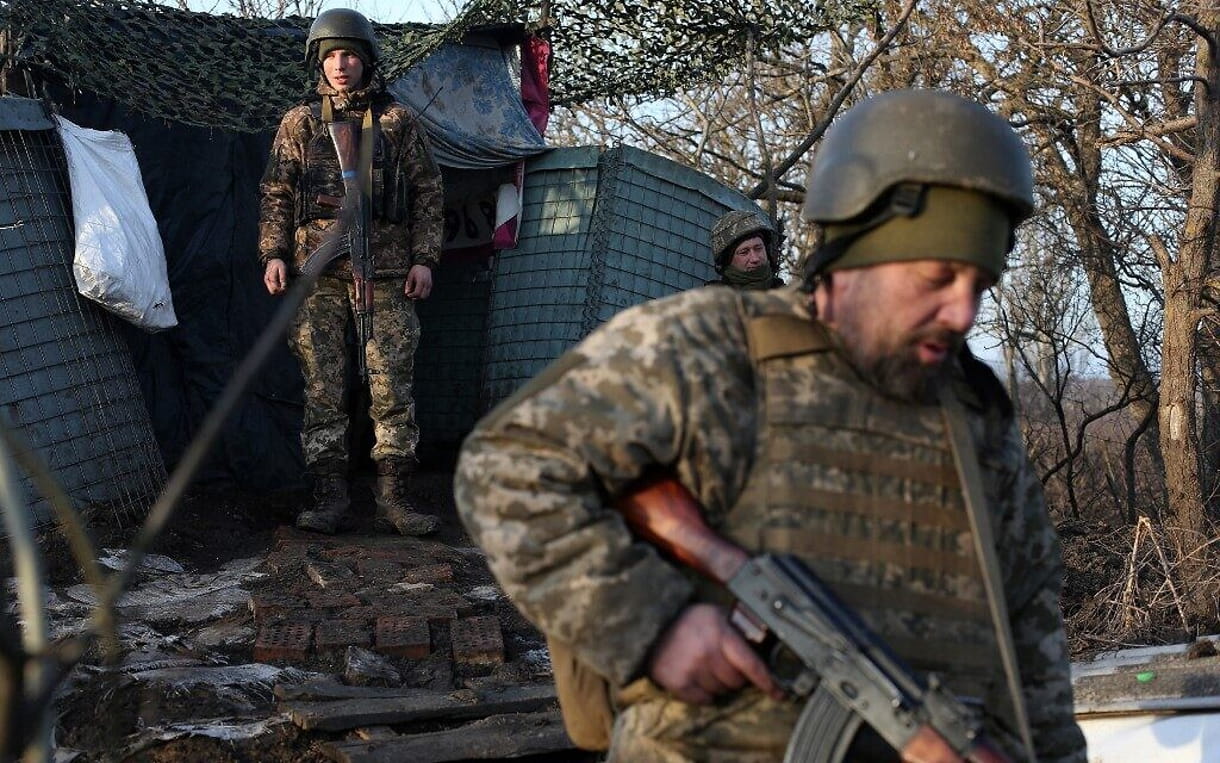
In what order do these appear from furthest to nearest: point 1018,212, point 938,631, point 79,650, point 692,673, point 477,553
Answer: point 477,553
point 1018,212
point 938,631
point 692,673
point 79,650

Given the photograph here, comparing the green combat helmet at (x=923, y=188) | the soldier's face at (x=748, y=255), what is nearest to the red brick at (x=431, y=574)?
the soldier's face at (x=748, y=255)

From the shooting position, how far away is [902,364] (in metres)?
2.17

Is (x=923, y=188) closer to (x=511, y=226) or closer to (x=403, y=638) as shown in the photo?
(x=403, y=638)

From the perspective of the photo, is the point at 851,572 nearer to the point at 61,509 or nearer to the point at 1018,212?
the point at 1018,212

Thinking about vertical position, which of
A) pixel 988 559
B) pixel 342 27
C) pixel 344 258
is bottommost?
pixel 988 559

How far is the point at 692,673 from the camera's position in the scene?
202 centimetres

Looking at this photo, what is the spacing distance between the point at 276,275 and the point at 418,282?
0.66 m

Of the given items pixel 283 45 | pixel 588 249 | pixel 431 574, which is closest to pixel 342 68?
pixel 283 45

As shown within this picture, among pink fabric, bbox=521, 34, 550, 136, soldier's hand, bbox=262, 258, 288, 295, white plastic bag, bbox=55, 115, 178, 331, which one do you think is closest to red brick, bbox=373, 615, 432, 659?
soldier's hand, bbox=262, 258, 288, 295

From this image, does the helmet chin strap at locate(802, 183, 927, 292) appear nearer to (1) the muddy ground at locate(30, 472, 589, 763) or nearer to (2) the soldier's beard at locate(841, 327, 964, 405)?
(2) the soldier's beard at locate(841, 327, 964, 405)

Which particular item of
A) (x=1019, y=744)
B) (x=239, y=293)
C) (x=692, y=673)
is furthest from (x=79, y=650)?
(x=239, y=293)

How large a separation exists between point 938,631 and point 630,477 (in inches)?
20.5

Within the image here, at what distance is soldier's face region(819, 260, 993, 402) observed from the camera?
2166 millimetres

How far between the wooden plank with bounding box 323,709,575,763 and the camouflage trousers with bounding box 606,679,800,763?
2179 millimetres
